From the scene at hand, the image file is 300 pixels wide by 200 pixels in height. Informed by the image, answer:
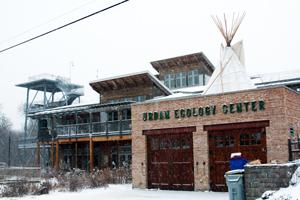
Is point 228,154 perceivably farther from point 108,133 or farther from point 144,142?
point 108,133

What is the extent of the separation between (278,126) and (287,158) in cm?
Result: 133

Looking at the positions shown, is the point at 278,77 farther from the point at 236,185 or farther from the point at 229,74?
the point at 236,185

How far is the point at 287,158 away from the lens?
13359mm

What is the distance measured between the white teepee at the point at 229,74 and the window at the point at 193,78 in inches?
511

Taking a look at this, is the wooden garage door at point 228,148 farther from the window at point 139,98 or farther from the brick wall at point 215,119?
the window at point 139,98

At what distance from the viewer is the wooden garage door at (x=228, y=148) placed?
14.2 meters

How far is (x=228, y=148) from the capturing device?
14898 mm

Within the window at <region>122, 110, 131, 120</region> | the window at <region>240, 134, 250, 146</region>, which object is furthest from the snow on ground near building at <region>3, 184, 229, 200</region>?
the window at <region>122, 110, 131, 120</region>

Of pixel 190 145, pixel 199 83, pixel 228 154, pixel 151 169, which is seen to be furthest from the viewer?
pixel 199 83

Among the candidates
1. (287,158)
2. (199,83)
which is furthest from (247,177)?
(199,83)

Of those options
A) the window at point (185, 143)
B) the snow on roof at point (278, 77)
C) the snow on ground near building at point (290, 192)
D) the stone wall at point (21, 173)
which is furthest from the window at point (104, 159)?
the snow on ground near building at point (290, 192)

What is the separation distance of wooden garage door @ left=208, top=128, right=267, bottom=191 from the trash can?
12.0 ft

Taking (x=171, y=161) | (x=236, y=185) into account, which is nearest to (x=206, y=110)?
(x=171, y=161)

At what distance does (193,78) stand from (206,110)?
1718 centimetres
